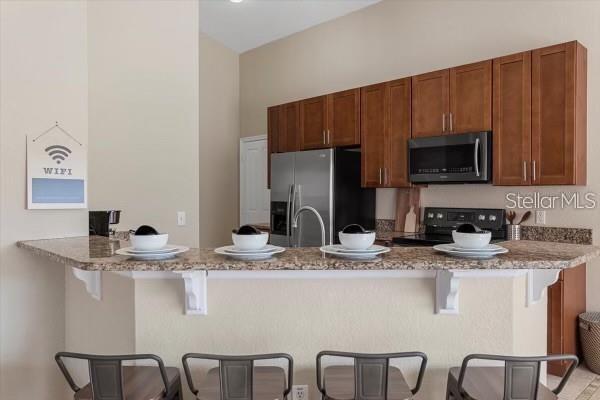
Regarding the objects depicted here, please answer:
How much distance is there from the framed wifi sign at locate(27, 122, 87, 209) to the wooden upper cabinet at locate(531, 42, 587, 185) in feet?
9.98

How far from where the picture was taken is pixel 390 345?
168 centimetres

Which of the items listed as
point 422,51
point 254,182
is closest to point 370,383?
point 422,51

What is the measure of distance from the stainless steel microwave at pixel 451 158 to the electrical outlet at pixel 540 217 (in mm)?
485

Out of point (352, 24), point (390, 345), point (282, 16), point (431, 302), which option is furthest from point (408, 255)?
point (282, 16)

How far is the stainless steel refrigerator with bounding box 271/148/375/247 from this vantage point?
4.12 m

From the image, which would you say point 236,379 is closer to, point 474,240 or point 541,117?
point 474,240

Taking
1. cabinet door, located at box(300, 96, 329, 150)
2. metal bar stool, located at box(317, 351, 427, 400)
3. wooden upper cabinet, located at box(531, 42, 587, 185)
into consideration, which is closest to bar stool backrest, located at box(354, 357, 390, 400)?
metal bar stool, located at box(317, 351, 427, 400)

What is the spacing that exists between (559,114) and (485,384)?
7.72 ft

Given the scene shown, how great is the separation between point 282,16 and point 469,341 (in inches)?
173

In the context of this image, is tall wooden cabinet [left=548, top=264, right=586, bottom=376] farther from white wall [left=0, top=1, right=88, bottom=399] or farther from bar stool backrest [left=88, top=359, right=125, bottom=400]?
white wall [left=0, top=1, right=88, bottom=399]

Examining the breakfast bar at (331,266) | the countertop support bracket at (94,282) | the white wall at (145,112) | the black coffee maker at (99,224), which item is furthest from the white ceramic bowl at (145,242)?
the white wall at (145,112)

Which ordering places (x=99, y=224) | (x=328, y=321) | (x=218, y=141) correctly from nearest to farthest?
Answer: (x=328, y=321) < (x=99, y=224) < (x=218, y=141)

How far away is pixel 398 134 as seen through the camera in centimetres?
393

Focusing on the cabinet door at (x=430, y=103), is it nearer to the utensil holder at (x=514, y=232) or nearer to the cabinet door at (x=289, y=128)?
the utensil holder at (x=514, y=232)
